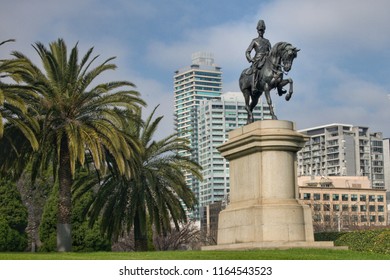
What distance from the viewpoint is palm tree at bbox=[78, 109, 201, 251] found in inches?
1545

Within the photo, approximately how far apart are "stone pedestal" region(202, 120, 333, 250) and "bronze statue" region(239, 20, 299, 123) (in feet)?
4.47

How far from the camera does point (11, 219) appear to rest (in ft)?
160

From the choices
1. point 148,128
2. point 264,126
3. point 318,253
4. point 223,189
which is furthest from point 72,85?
point 223,189

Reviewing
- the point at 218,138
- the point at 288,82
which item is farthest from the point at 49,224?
the point at 218,138

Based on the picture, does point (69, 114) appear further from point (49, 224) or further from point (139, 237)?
point (49, 224)

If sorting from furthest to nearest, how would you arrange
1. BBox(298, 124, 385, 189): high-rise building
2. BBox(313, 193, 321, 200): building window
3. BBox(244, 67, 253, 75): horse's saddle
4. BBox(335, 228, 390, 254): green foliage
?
BBox(298, 124, 385, 189): high-rise building → BBox(313, 193, 321, 200): building window → BBox(244, 67, 253, 75): horse's saddle → BBox(335, 228, 390, 254): green foliage

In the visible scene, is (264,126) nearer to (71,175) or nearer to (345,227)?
(71,175)

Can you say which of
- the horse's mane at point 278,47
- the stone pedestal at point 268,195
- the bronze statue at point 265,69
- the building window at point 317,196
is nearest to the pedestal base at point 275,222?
the stone pedestal at point 268,195

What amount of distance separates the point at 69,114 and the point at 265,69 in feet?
37.0

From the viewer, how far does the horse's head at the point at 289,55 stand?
952 inches

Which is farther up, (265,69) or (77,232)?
(265,69)

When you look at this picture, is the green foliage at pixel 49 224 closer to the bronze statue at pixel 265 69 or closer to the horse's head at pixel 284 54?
the bronze statue at pixel 265 69

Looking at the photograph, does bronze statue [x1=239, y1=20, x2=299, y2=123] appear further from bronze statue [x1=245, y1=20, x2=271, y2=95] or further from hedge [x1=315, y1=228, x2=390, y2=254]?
hedge [x1=315, y1=228, x2=390, y2=254]

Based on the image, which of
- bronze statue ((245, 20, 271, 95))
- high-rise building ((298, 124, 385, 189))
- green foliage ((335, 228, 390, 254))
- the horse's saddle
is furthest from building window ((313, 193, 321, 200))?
bronze statue ((245, 20, 271, 95))
